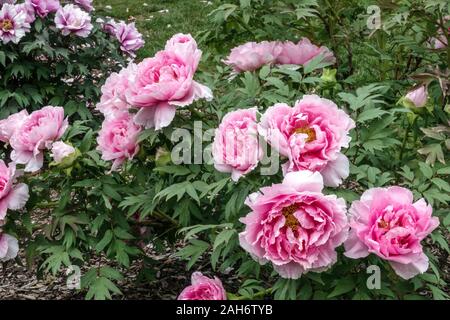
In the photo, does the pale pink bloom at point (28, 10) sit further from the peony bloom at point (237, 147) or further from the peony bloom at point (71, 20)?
the peony bloom at point (237, 147)

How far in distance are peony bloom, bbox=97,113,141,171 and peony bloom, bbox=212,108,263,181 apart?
358 mm

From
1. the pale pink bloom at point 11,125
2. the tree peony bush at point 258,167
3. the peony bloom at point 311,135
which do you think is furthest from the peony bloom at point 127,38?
the peony bloom at point 311,135

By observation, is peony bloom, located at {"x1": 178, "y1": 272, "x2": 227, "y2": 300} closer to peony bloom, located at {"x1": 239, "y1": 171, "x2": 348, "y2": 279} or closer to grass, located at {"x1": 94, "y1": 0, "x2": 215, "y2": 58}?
peony bloom, located at {"x1": 239, "y1": 171, "x2": 348, "y2": 279}

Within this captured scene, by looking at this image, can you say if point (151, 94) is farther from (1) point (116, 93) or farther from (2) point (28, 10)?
(2) point (28, 10)

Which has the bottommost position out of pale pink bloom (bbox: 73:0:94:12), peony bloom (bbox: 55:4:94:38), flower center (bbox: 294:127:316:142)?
pale pink bloom (bbox: 73:0:94:12)

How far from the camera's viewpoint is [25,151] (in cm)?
244

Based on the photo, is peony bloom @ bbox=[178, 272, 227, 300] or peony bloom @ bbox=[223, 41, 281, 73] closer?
peony bloom @ bbox=[178, 272, 227, 300]

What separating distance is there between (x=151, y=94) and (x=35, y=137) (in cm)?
49

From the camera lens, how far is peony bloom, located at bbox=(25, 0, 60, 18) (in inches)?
164

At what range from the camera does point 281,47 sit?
273 cm

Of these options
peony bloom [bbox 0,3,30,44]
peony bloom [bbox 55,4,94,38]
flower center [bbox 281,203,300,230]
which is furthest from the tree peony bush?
peony bloom [bbox 0,3,30,44]

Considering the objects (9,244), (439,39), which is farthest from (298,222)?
(439,39)

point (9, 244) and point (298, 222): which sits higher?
point (298, 222)

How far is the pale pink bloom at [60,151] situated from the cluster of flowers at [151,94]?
0.34 ft
